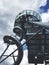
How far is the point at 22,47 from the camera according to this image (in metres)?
63.7

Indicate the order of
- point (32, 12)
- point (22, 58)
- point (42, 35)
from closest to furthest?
point (22, 58), point (42, 35), point (32, 12)

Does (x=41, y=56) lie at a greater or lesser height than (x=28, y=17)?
lesser

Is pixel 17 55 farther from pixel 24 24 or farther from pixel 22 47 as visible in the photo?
pixel 24 24

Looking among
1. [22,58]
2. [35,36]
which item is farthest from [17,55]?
[35,36]

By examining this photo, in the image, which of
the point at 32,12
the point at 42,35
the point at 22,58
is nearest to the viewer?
the point at 22,58

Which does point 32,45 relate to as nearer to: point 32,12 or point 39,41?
point 39,41

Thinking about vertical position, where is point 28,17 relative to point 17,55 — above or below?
above

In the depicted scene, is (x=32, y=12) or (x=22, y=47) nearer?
(x=22, y=47)

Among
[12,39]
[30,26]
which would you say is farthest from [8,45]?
[30,26]

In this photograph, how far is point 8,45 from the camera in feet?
218

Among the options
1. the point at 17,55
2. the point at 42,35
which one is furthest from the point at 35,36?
the point at 17,55

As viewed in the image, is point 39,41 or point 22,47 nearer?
point 22,47

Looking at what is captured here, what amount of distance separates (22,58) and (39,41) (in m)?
6.40

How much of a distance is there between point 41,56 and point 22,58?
5.47m
